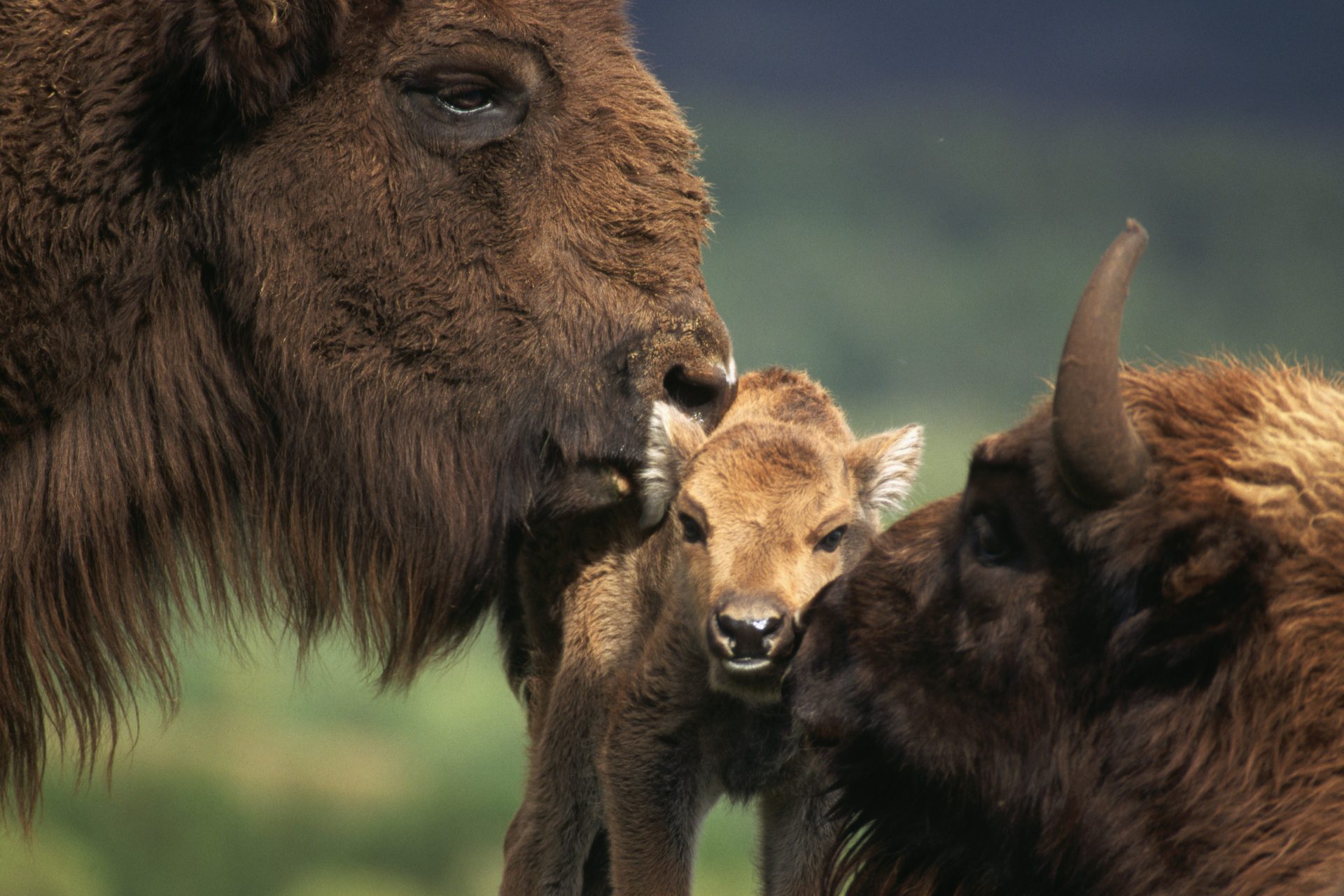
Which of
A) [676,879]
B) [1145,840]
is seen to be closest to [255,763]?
[676,879]

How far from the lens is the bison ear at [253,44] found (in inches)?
106

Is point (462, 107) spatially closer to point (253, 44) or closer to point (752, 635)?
point (253, 44)

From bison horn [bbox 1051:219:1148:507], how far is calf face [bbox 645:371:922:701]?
1.37 metres

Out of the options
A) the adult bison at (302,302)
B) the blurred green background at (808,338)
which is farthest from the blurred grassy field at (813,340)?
the adult bison at (302,302)

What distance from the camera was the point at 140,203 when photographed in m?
2.82

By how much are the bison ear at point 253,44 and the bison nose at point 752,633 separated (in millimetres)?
1637

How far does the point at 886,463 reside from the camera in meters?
4.07

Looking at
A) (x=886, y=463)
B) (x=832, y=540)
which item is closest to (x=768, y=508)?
(x=832, y=540)

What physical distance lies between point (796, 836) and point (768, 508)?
0.95 metres

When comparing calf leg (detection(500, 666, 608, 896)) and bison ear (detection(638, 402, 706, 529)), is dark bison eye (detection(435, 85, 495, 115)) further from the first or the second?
calf leg (detection(500, 666, 608, 896))

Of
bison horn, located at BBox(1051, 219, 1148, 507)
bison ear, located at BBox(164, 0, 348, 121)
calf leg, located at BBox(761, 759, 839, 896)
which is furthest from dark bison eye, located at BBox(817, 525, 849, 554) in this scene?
bison ear, located at BBox(164, 0, 348, 121)

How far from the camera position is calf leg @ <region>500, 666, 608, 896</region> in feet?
14.8

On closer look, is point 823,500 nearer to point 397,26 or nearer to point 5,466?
point 397,26

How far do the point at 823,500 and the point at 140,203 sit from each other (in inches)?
77.7
